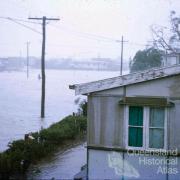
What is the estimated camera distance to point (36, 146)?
1533 cm

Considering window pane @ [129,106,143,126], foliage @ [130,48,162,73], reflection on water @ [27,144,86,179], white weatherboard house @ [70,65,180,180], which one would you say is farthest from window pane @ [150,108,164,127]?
foliage @ [130,48,162,73]

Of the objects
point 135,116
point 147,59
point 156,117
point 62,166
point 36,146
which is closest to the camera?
point 156,117

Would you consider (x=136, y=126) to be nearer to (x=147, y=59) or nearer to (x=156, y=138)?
(x=156, y=138)

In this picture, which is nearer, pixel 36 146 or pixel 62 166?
pixel 62 166

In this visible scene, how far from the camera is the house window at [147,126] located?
10.0m

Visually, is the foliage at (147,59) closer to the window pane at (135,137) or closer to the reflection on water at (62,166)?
the reflection on water at (62,166)

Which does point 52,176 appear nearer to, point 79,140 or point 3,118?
point 79,140

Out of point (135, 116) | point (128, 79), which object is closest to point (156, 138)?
point (135, 116)

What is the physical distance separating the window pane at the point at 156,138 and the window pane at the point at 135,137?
0.25 meters

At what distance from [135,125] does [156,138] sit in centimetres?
60

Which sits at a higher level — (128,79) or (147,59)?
(147,59)

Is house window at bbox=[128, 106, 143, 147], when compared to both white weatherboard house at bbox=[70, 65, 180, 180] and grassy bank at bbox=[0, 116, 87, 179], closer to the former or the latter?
white weatherboard house at bbox=[70, 65, 180, 180]

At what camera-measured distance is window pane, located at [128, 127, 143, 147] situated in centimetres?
1010

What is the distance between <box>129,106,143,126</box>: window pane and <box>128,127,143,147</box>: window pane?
0.49ft
